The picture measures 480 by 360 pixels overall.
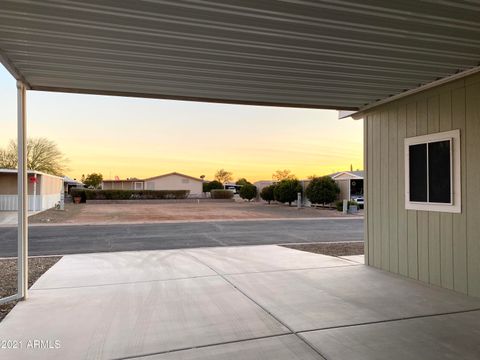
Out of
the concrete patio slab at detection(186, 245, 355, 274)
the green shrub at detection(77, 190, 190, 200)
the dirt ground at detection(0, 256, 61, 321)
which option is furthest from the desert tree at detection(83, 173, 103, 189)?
the concrete patio slab at detection(186, 245, 355, 274)

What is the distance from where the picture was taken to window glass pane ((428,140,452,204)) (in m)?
5.75

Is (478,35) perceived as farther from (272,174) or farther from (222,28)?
(272,174)

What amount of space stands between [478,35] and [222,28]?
2.66 meters

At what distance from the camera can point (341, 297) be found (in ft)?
17.6

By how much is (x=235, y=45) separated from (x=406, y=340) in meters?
3.52

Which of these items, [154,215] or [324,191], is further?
[324,191]

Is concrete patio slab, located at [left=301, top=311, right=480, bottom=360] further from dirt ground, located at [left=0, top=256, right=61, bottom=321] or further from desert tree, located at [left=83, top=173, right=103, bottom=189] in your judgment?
desert tree, located at [left=83, top=173, right=103, bottom=189]

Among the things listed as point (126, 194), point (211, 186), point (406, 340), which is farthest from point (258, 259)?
point (211, 186)

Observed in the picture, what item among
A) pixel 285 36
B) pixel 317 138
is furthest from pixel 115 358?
pixel 317 138

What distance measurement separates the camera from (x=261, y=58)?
481 cm

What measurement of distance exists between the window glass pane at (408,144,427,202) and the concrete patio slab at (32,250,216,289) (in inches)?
144

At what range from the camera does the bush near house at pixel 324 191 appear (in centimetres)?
2769

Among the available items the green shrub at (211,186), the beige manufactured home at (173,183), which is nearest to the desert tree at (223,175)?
the green shrub at (211,186)

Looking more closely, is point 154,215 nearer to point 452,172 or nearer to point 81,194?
point 81,194
